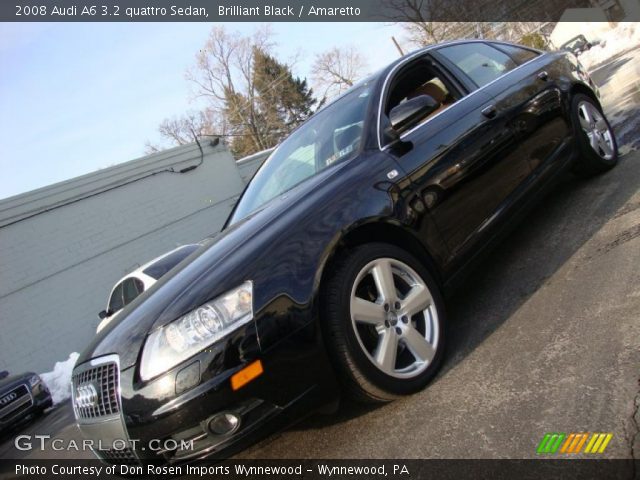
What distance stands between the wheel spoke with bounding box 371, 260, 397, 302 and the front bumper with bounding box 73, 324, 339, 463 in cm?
45

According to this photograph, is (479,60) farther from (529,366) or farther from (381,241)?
(529,366)

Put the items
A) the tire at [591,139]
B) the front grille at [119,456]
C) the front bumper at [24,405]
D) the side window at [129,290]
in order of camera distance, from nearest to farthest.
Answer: the front grille at [119,456], the tire at [591,139], the front bumper at [24,405], the side window at [129,290]

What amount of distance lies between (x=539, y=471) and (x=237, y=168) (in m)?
17.6

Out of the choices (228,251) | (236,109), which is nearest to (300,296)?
(228,251)

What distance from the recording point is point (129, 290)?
7762 mm

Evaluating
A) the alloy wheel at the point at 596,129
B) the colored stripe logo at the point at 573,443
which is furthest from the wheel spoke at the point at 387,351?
the alloy wheel at the point at 596,129

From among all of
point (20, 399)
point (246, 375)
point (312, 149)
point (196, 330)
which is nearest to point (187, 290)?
point (196, 330)

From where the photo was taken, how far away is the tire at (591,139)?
A: 13.8ft

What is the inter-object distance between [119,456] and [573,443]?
1.77 metres

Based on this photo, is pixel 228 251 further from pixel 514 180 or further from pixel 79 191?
pixel 79 191

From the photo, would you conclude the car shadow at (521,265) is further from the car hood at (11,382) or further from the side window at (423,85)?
the car hood at (11,382)

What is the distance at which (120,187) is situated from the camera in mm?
14742

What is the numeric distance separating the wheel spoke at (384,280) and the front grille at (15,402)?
23.1 ft

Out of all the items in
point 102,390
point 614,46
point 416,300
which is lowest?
point 416,300
